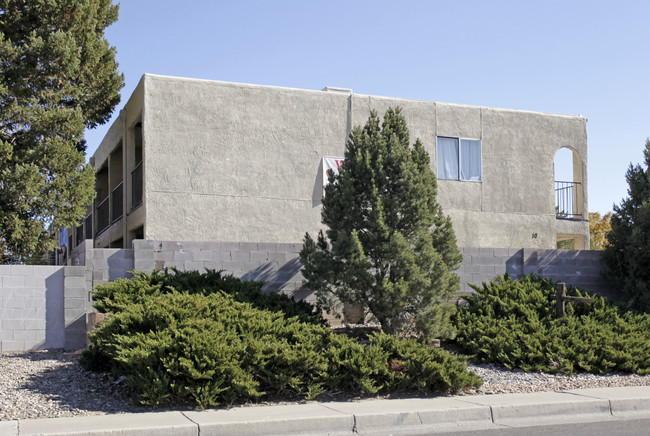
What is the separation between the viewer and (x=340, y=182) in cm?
1103

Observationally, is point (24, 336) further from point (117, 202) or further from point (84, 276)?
point (117, 202)

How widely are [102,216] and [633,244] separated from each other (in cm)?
1588

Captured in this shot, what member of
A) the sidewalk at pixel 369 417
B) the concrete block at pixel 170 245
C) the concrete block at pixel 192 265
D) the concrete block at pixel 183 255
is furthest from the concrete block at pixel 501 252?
the concrete block at pixel 170 245

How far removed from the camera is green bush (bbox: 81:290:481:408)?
25.1ft

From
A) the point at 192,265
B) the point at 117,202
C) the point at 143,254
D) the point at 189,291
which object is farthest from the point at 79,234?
the point at 189,291

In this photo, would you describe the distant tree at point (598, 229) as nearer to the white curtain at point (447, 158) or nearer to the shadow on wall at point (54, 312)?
the white curtain at point (447, 158)

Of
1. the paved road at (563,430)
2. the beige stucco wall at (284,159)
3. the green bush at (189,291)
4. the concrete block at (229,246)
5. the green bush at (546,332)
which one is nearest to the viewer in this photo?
the paved road at (563,430)

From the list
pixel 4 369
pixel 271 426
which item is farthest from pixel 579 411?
pixel 4 369

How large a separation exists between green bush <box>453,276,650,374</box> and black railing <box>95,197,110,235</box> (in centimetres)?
→ 1318

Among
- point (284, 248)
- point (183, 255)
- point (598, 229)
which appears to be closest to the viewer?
point (183, 255)

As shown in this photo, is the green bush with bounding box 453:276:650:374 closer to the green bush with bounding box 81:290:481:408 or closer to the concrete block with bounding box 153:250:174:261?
the green bush with bounding box 81:290:481:408

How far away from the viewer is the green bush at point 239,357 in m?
7.65

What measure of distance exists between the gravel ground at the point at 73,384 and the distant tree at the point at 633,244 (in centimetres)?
405

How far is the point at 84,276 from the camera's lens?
11680mm
